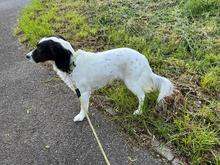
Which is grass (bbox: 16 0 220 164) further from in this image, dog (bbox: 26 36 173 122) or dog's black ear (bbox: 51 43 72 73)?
dog's black ear (bbox: 51 43 72 73)

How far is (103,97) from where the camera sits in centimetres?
441

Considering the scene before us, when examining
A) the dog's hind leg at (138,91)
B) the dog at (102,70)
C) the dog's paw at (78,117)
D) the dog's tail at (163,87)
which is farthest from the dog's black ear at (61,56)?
the dog's tail at (163,87)

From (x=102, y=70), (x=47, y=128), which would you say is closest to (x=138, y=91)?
(x=102, y=70)

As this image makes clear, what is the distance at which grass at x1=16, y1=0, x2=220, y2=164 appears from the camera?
3.64 m

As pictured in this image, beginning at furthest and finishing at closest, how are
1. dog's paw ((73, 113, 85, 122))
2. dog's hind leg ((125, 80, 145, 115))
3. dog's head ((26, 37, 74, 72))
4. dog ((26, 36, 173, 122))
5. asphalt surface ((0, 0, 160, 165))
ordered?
1. dog's paw ((73, 113, 85, 122))
2. dog's hind leg ((125, 80, 145, 115))
3. dog ((26, 36, 173, 122))
4. dog's head ((26, 37, 74, 72))
5. asphalt surface ((0, 0, 160, 165))

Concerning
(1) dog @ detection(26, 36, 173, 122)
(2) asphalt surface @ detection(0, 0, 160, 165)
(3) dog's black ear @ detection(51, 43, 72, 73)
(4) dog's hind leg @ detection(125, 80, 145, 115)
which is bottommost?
(2) asphalt surface @ detection(0, 0, 160, 165)

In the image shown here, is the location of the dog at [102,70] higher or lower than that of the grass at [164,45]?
higher

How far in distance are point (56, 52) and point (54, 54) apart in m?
0.03

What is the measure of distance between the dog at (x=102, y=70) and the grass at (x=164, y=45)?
0.21 m

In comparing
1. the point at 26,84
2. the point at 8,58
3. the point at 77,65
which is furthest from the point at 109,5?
the point at 77,65

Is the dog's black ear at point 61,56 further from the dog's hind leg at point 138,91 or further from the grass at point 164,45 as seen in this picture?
the grass at point 164,45

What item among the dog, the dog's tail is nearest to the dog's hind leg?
the dog

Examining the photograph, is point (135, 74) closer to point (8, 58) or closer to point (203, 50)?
point (203, 50)

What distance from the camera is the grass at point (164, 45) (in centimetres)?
364
